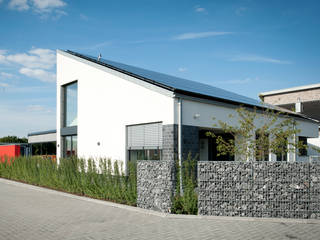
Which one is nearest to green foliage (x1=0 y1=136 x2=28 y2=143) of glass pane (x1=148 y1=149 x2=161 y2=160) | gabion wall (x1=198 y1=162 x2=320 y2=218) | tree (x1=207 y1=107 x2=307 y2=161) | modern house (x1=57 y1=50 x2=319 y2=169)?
modern house (x1=57 y1=50 x2=319 y2=169)

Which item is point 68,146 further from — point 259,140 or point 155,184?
point 259,140

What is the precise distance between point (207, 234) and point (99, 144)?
9.90 metres

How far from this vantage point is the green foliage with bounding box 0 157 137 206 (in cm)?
950

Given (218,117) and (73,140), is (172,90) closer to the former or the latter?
(218,117)

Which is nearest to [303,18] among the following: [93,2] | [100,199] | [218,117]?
[218,117]

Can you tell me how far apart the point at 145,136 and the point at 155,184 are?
15.5ft

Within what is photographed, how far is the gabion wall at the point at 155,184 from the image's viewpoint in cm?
796

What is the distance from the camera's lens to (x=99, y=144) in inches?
590

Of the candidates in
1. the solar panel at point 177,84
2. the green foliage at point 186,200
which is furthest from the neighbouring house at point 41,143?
the green foliage at point 186,200

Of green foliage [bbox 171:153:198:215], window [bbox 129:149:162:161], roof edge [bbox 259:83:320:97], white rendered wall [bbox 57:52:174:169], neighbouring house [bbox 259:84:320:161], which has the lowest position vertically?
green foliage [bbox 171:153:198:215]

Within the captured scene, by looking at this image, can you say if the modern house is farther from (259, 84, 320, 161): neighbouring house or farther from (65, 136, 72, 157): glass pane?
(259, 84, 320, 161): neighbouring house

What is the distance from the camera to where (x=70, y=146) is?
17.9 metres

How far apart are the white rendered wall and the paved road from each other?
466 centimetres

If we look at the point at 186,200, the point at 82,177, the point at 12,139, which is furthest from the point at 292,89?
the point at 12,139
